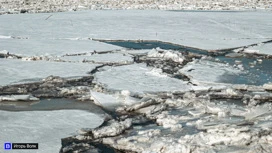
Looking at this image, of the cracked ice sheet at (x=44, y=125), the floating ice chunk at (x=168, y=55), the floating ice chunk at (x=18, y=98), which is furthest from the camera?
the floating ice chunk at (x=168, y=55)

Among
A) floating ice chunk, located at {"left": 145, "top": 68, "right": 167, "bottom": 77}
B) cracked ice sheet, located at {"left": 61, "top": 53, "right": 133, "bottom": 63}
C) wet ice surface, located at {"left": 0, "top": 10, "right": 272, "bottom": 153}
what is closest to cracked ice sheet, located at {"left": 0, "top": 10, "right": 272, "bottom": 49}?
wet ice surface, located at {"left": 0, "top": 10, "right": 272, "bottom": 153}

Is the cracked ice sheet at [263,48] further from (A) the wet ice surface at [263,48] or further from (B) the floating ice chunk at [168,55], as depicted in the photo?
(B) the floating ice chunk at [168,55]

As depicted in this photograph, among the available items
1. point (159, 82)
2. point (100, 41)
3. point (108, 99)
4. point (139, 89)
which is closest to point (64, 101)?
point (108, 99)

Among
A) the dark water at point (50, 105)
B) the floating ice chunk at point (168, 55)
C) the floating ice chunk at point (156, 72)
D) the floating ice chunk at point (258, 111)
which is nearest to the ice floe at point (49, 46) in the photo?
the floating ice chunk at point (168, 55)

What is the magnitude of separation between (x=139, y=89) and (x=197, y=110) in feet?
4.47

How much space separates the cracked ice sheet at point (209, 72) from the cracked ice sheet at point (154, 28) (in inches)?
82.5

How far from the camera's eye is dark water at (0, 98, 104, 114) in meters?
5.31

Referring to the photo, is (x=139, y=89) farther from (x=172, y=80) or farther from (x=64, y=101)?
(x=64, y=101)

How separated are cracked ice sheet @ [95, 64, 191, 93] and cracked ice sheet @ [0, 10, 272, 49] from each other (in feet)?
10.5

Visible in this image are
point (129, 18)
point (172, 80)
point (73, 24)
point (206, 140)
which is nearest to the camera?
point (206, 140)

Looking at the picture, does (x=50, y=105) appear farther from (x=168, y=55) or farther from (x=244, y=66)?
(x=244, y=66)

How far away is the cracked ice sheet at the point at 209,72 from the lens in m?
6.69

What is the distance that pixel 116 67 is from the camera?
7660 millimetres

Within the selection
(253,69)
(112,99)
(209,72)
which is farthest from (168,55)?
(112,99)
